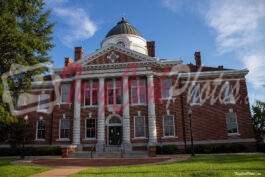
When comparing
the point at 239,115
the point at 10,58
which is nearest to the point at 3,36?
the point at 10,58

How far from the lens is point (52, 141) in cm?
2706

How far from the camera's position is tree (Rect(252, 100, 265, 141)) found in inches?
1065

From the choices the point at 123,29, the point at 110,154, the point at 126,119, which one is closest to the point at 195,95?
the point at 126,119

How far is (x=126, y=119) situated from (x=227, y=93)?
12119 millimetres

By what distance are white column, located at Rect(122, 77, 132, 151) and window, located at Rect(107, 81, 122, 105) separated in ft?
2.93

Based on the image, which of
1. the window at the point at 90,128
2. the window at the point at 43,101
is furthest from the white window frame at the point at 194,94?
→ the window at the point at 43,101

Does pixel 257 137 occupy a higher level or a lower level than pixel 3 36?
lower

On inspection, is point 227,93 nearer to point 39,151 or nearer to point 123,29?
point 123,29

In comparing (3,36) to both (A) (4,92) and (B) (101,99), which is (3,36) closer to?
(A) (4,92)

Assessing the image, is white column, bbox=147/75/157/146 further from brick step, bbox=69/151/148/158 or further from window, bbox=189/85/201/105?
window, bbox=189/85/201/105

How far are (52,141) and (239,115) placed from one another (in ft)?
70.9

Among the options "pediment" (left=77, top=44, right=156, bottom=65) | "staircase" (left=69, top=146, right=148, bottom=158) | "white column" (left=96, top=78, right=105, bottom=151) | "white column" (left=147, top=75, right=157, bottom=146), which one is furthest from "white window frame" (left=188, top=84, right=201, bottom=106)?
"white column" (left=96, top=78, right=105, bottom=151)

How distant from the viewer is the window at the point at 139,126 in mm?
25547

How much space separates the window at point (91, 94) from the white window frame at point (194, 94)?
11.0 meters
